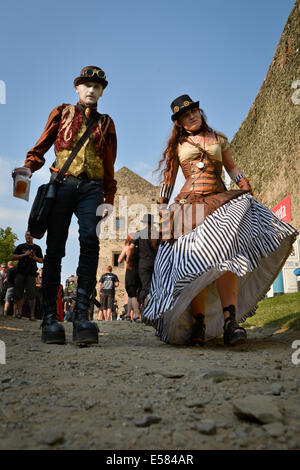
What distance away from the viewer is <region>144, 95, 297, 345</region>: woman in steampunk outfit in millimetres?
2904

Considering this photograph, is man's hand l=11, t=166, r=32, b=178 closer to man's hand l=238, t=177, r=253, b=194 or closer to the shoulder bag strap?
the shoulder bag strap

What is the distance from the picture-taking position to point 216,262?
2854mm

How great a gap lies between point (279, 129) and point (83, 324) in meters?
13.6

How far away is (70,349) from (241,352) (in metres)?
1.16

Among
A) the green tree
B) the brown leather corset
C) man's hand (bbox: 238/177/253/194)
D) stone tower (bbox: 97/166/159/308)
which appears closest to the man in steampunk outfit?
the brown leather corset

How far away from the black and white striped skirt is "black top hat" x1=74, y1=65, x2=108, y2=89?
4.73 feet

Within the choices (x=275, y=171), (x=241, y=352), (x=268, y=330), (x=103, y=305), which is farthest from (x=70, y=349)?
(x=275, y=171)

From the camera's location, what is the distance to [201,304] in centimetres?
323

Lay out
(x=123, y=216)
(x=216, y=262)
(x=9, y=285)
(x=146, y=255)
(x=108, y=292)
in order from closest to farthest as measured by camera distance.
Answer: (x=216, y=262) → (x=146, y=255) → (x=9, y=285) → (x=108, y=292) → (x=123, y=216)

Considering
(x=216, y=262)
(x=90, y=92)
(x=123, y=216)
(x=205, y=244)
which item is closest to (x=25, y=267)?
(x=90, y=92)

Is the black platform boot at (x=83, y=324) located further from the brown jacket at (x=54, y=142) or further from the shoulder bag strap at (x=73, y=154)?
the brown jacket at (x=54, y=142)

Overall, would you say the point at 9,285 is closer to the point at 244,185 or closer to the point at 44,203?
the point at 44,203

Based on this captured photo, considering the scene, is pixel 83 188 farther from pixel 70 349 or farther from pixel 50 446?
pixel 50 446

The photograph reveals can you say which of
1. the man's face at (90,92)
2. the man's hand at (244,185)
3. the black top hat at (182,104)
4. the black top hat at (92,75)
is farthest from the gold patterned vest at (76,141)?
the man's hand at (244,185)
